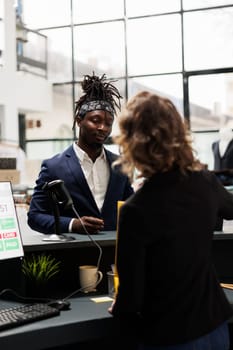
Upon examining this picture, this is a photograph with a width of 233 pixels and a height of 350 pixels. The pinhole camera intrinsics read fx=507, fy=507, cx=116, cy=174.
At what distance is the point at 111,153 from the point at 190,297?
3.60ft

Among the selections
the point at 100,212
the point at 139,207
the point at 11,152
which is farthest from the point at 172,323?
the point at 11,152

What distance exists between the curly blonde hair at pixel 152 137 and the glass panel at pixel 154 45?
5769mm

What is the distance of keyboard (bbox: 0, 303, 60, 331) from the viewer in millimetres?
1466

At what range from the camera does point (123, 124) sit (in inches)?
50.1

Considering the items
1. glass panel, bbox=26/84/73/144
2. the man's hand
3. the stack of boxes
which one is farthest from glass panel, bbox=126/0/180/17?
the man's hand

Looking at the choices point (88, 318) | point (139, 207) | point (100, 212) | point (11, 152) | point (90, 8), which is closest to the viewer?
point (139, 207)

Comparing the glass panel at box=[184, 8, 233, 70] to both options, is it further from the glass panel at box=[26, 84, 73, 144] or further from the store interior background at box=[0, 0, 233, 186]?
the glass panel at box=[26, 84, 73, 144]

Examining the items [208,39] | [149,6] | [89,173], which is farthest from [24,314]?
[149,6]

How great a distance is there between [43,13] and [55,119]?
5.31ft

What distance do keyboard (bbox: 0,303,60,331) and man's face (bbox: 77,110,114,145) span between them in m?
0.77

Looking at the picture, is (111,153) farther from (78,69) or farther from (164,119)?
(78,69)

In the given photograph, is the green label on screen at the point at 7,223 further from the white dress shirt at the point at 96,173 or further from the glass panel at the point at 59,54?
the glass panel at the point at 59,54

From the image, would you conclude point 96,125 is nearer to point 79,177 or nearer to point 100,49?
point 79,177

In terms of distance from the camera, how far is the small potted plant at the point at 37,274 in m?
1.80
